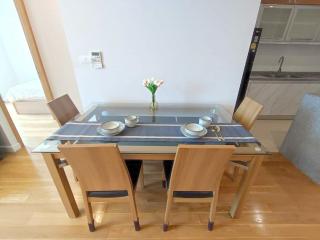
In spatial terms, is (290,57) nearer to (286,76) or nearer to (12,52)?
(286,76)

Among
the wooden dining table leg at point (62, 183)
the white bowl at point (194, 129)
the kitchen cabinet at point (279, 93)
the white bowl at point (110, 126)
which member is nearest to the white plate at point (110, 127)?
the white bowl at point (110, 126)

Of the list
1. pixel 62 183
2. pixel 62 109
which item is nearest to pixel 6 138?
pixel 62 109

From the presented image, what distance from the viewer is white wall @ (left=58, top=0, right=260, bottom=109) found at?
1673 millimetres

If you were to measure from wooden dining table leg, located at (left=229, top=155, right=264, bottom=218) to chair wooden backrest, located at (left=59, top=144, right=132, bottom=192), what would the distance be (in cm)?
87

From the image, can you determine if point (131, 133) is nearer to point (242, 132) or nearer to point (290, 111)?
point (242, 132)

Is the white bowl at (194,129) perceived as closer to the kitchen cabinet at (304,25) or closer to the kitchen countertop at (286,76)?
the kitchen countertop at (286,76)

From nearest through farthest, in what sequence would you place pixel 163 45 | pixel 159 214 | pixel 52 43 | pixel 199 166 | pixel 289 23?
pixel 199 166
pixel 159 214
pixel 163 45
pixel 52 43
pixel 289 23

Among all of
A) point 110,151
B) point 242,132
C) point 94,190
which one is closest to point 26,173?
point 94,190

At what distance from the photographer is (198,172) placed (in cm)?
108

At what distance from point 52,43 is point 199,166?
2794 mm

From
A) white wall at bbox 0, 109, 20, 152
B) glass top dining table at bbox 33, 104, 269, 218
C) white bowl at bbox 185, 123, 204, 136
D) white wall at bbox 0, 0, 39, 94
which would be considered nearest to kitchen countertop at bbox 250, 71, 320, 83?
glass top dining table at bbox 33, 104, 269, 218

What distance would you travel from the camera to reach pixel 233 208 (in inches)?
58.7

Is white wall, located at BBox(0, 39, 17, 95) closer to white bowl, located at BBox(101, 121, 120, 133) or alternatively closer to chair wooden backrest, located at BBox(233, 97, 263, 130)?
white bowl, located at BBox(101, 121, 120, 133)

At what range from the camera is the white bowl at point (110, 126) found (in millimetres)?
1328
